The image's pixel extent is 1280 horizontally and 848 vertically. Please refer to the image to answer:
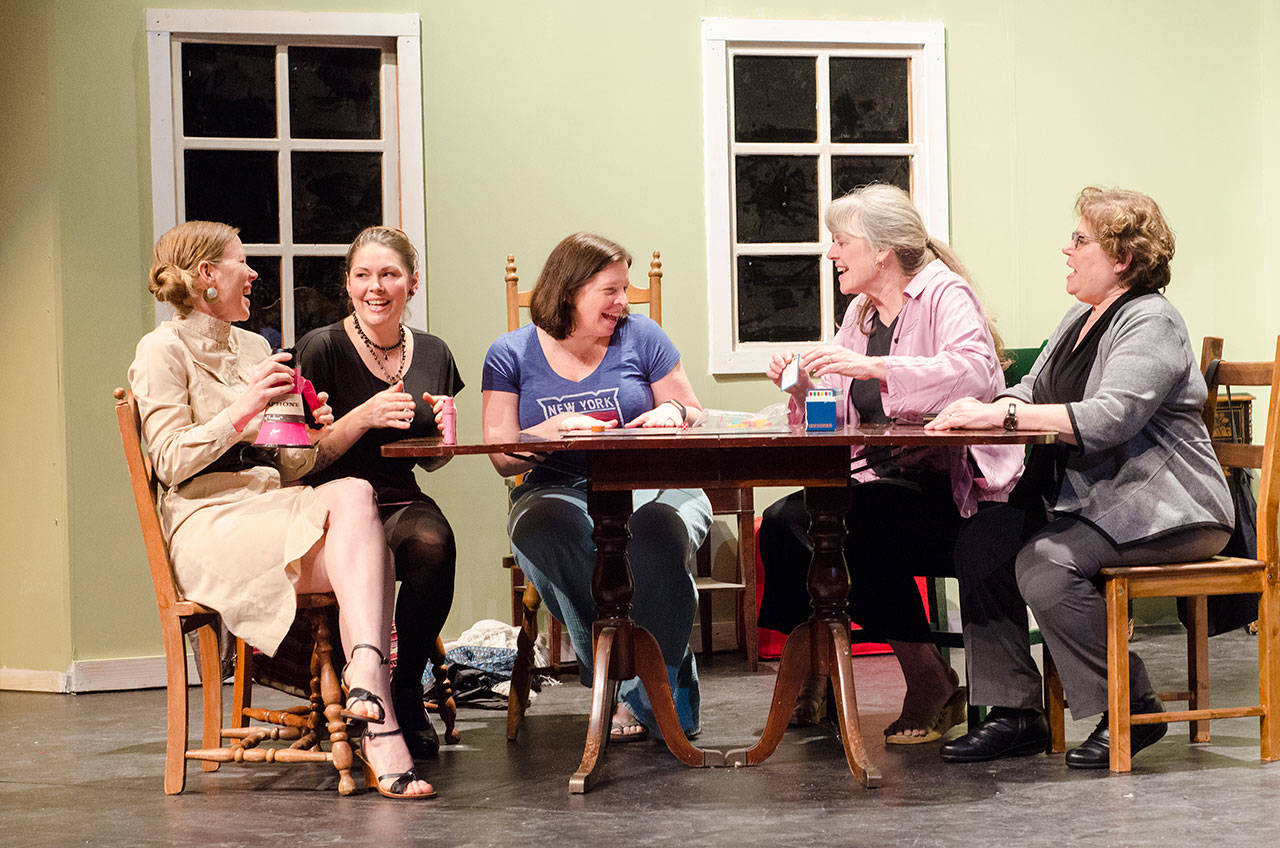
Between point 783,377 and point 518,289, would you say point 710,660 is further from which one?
point 783,377

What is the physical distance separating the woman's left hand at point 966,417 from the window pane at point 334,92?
2.89 m

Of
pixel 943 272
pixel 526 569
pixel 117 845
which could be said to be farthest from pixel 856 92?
pixel 117 845

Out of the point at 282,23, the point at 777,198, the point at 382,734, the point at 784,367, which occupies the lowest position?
the point at 382,734

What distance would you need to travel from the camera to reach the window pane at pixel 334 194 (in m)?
4.99

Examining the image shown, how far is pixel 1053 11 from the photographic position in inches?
213

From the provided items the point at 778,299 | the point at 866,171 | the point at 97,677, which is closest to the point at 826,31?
the point at 866,171

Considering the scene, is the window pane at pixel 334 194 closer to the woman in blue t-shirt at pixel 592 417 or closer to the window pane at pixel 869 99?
the woman in blue t-shirt at pixel 592 417

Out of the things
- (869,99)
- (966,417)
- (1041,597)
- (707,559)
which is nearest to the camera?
(966,417)

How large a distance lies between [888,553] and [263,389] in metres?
1.61

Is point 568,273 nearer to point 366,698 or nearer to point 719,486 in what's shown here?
point 719,486

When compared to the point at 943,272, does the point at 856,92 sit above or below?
above

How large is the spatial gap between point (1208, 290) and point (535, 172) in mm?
2843

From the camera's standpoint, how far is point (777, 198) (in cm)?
530

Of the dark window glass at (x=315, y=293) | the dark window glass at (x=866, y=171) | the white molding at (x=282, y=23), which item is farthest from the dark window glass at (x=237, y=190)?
the dark window glass at (x=866, y=171)
